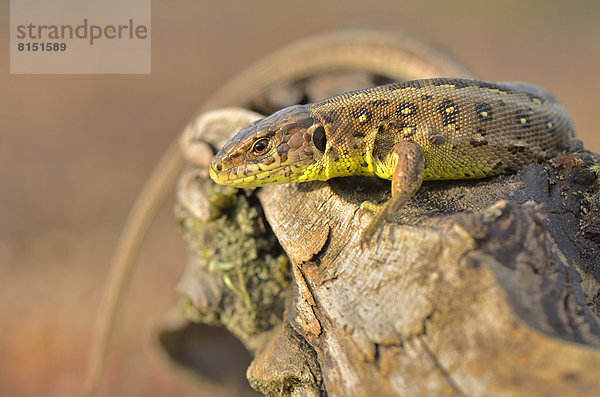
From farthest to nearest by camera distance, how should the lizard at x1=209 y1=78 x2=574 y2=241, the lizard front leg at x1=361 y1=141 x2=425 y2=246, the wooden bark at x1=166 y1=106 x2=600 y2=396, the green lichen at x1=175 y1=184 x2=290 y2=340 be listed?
1. the green lichen at x1=175 y1=184 x2=290 y2=340
2. the lizard at x1=209 y1=78 x2=574 y2=241
3. the lizard front leg at x1=361 y1=141 x2=425 y2=246
4. the wooden bark at x1=166 y1=106 x2=600 y2=396

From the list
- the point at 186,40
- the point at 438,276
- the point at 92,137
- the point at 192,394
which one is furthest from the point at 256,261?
the point at 186,40

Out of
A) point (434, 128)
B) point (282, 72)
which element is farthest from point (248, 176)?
point (282, 72)

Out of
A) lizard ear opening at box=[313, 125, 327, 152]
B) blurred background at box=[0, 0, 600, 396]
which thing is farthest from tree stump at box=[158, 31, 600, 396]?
blurred background at box=[0, 0, 600, 396]

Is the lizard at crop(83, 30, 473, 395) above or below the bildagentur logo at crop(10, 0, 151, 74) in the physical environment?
below

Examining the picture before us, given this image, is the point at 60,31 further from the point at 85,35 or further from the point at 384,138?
the point at 384,138

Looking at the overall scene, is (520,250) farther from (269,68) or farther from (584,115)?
(584,115)

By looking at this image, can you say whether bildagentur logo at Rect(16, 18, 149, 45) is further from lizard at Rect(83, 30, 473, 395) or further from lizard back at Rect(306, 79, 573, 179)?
lizard back at Rect(306, 79, 573, 179)

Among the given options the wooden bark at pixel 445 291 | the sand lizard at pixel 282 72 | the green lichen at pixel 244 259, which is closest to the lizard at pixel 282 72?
the sand lizard at pixel 282 72
